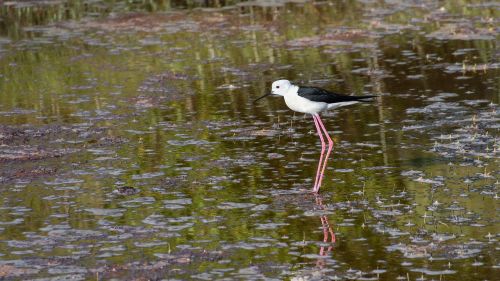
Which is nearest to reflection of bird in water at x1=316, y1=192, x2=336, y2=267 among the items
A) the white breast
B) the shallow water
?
the shallow water

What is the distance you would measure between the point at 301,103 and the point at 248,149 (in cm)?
145

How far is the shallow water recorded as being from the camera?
8.74m


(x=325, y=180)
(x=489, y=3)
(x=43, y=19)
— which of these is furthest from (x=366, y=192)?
(x=43, y=19)

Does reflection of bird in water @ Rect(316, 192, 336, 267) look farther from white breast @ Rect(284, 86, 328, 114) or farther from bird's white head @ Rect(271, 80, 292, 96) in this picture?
bird's white head @ Rect(271, 80, 292, 96)

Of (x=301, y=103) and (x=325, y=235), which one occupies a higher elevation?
(x=301, y=103)

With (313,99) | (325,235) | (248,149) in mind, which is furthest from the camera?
(248,149)

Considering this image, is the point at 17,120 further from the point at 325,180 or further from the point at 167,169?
the point at 325,180

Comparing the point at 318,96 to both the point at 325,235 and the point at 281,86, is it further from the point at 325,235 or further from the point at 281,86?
the point at 325,235

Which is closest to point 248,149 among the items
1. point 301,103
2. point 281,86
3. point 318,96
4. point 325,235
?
point 281,86

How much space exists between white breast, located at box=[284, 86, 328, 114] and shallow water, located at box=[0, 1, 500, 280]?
724 mm

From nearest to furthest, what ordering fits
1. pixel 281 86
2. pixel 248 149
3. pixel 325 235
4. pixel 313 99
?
pixel 325 235, pixel 313 99, pixel 281 86, pixel 248 149

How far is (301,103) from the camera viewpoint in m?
11.2

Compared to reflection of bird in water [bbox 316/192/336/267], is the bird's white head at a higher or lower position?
higher

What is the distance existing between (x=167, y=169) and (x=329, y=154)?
1891 millimetres
